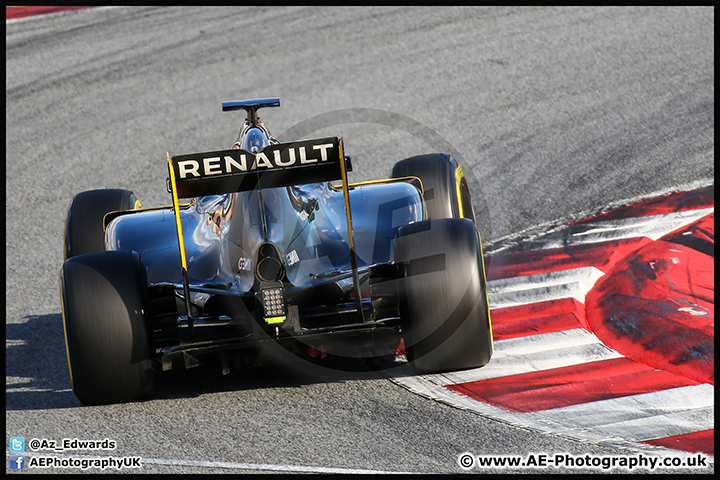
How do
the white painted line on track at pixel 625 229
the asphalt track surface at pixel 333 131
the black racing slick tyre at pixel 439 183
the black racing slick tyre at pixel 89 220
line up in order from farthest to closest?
1. the white painted line on track at pixel 625 229
2. the black racing slick tyre at pixel 439 183
3. the black racing slick tyre at pixel 89 220
4. the asphalt track surface at pixel 333 131

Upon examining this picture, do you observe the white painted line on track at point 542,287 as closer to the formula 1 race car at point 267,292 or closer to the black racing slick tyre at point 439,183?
the black racing slick tyre at point 439,183

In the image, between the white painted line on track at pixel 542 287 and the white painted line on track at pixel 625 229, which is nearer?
the white painted line on track at pixel 542 287

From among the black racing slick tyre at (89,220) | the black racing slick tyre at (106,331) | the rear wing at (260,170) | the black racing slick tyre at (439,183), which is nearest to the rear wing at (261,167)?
the rear wing at (260,170)

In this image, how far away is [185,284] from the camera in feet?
17.1

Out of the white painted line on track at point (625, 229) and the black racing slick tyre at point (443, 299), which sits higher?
the white painted line on track at point (625, 229)

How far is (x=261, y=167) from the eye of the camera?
17.6 feet

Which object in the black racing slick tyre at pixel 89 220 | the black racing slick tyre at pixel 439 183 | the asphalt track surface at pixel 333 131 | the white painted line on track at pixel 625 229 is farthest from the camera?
the white painted line on track at pixel 625 229

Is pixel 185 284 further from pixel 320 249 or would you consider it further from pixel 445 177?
pixel 445 177

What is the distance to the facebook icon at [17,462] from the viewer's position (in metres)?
4.77

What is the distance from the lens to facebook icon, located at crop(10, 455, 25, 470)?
15.7ft

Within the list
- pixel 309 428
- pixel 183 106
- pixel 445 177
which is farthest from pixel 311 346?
pixel 183 106

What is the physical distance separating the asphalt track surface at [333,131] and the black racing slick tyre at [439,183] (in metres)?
1.25

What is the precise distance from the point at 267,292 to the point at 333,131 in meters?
6.22

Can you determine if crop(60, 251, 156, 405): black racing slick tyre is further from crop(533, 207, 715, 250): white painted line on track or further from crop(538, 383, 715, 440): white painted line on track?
crop(533, 207, 715, 250): white painted line on track
